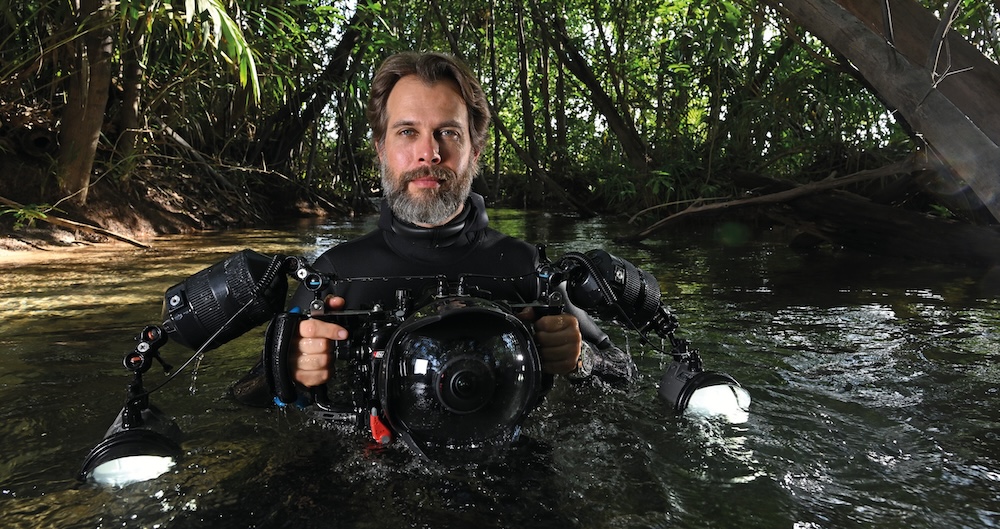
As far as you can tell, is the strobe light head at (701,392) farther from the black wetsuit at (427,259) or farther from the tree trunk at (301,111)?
the tree trunk at (301,111)

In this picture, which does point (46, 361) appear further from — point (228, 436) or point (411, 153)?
point (411, 153)

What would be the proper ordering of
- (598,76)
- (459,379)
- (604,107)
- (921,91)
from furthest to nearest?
(598,76) < (604,107) < (921,91) < (459,379)

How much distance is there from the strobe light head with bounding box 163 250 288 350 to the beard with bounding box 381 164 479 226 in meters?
0.45

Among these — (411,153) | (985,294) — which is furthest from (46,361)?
(985,294)

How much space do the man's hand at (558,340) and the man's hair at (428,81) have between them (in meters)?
0.75

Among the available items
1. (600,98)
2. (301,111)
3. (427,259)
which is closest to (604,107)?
(600,98)

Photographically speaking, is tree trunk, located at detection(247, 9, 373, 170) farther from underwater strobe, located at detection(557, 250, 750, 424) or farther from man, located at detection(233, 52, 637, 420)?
underwater strobe, located at detection(557, 250, 750, 424)

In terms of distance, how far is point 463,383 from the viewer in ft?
4.59

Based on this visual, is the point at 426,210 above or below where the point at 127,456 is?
above

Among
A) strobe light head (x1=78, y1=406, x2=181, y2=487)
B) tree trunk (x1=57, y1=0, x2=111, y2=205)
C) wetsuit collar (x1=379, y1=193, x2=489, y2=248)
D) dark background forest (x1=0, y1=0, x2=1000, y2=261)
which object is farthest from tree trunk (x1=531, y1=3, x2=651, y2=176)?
strobe light head (x1=78, y1=406, x2=181, y2=487)

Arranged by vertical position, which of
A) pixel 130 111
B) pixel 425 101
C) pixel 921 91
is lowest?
pixel 425 101

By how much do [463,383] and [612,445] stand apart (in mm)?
625

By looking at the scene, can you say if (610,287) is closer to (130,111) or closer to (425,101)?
(425,101)

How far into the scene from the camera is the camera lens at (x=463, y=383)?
1401 mm
